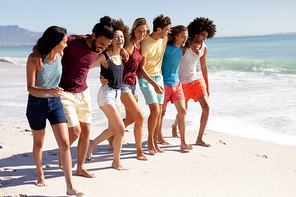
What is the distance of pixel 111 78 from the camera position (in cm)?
411

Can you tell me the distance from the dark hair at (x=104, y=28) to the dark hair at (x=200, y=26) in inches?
76.7

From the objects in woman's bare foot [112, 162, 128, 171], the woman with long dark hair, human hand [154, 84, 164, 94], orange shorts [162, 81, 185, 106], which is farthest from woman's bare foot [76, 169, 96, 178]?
orange shorts [162, 81, 185, 106]

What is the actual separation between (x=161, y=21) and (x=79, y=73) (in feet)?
5.12

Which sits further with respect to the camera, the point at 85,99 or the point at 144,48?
the point at 144,48

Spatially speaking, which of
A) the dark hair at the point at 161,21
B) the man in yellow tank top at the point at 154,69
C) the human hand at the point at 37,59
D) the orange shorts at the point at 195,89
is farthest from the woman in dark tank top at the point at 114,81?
the orange shorts at the point at 195,89

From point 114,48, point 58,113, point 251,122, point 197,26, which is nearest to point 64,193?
point 58,113

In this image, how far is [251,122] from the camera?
704 cm

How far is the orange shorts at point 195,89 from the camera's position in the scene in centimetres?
537

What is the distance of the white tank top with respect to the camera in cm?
535

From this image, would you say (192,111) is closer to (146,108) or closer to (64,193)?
(146,108)

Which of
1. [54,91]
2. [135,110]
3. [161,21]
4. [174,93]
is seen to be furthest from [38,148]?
[161,21]

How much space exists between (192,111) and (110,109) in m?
4.41

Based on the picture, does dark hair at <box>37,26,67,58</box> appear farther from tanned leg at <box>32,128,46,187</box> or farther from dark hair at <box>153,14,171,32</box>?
dark hair at <box>153,14,171,32</box>

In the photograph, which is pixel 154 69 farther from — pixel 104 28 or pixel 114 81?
pixel 104 28
